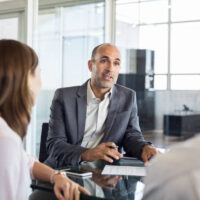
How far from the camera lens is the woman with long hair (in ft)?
4.03

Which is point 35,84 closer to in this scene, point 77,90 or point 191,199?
point 191,199

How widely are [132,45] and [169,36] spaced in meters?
0.59

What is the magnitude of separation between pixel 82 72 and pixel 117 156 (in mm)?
3156

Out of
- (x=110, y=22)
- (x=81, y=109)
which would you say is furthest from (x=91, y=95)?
(x=110, y=22)

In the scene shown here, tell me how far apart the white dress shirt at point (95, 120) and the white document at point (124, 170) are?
0.59 metres

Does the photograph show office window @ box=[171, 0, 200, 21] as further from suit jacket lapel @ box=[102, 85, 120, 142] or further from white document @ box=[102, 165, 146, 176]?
white document @ box=[102, 165, 146, 176]

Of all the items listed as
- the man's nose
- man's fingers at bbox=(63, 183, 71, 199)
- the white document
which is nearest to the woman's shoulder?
man's fingers at bbox=(63, 183, 71, 199)

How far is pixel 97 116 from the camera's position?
2.61 m

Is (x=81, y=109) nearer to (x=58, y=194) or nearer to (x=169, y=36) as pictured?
(x=58, y=194)

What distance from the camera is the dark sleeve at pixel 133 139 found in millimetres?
2372

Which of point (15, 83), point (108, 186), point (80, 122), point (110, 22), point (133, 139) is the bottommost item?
point (108, 186)

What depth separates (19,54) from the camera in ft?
4.32

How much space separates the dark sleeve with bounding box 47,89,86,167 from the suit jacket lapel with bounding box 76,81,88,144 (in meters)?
0.09

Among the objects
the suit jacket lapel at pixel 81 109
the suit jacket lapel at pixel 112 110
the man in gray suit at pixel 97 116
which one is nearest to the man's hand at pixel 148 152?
the man in gray suit at pixel 97 116
